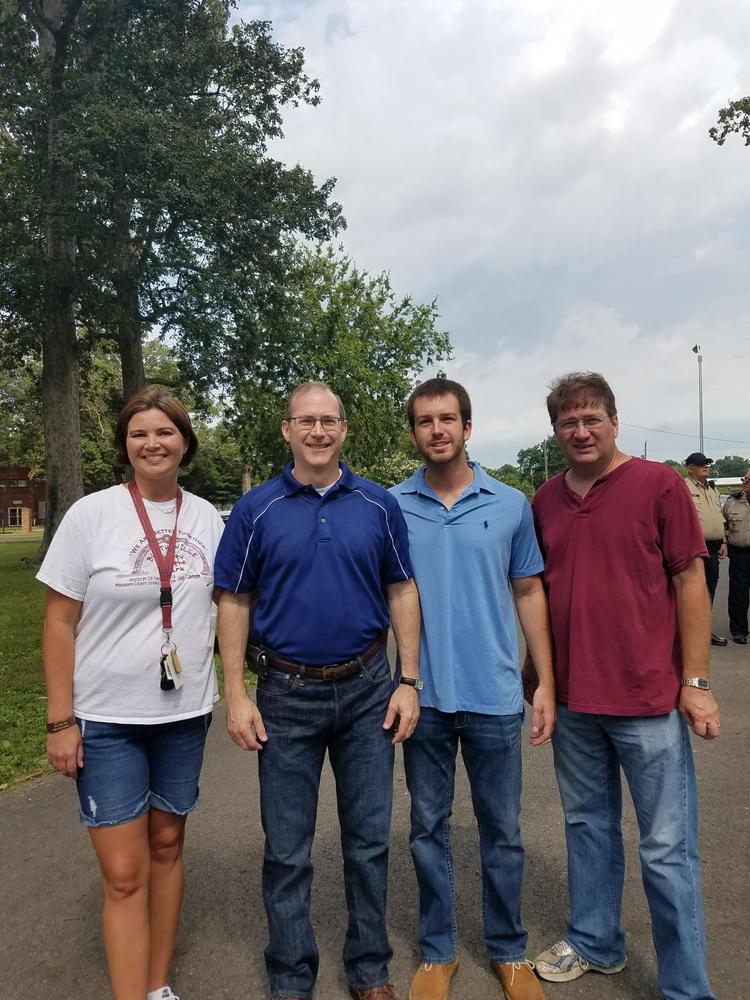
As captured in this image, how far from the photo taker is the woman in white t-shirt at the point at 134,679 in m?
2.38

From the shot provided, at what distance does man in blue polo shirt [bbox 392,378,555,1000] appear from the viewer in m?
2.66

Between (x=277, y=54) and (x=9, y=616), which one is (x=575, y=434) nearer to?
(x=9, y=616)

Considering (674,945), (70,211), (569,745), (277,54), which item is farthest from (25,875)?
(277,54)

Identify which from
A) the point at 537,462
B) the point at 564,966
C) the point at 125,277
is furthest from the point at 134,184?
the point at 537,462

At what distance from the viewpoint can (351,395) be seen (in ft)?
74.3

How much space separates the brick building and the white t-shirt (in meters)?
75.9

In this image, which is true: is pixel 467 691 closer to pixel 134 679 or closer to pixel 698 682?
pixel 698 682

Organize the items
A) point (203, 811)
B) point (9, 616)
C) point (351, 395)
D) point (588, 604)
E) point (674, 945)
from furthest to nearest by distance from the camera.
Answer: point (351, 395), point (9, 616), point (203, 811), point (588, 604), point (674, 945)

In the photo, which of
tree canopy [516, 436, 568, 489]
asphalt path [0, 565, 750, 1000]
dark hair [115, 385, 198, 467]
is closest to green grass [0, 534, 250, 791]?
asphalt path [0, 565, 750, 1000]

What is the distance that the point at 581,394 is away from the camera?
9.02 feet

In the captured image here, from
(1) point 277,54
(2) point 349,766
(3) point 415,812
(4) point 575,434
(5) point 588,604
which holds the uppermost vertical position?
(1) point 277,54

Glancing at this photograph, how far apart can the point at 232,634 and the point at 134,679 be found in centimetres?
35

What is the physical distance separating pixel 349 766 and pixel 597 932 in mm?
1135

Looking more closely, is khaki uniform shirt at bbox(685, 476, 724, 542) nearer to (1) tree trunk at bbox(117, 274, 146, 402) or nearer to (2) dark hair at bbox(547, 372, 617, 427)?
(2) dark hair at bbox(547, 372, 617, 427)
